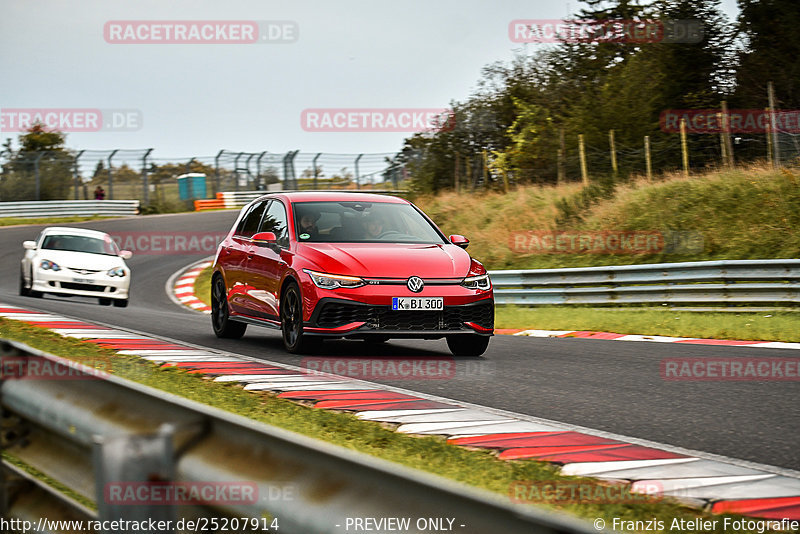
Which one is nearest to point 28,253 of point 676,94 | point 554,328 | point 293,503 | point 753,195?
point 554,328

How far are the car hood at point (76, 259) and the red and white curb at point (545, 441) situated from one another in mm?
9795

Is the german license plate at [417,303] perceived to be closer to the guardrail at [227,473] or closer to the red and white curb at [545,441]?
the red and white curb at [545,441]

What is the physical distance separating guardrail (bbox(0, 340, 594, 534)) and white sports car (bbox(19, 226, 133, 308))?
15.9 meters

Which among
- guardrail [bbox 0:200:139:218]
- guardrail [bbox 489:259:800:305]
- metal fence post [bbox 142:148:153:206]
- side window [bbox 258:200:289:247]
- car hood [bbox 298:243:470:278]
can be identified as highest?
metal fence post [bbox 142:148:153:206]

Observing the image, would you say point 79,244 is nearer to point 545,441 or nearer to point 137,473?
point 545,441

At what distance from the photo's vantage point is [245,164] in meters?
47.7

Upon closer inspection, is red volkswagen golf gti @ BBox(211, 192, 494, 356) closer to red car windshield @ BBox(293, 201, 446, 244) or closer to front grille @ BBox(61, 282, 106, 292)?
red car windshield @ BBox(293, 201, 446, 244)

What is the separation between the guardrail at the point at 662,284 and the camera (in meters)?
15.2

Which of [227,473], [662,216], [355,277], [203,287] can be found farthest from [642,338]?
[203,287]

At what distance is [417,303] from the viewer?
9359 millimetres

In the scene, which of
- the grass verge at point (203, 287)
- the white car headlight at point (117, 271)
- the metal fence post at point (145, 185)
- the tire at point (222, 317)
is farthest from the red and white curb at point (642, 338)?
the metal fence post at point (145, 185)

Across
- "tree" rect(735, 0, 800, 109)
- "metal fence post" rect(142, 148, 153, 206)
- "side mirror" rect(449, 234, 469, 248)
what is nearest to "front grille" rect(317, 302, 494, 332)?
"side mirror" rect(449, 234, 469, 248)

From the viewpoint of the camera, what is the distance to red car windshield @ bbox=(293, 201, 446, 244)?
10.4 m

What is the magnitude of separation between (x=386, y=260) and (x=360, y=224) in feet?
3.80
